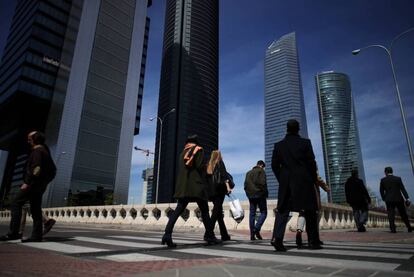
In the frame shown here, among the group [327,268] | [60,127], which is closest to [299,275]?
[327,268]

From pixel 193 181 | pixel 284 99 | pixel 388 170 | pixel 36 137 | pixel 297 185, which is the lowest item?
pixel 297 185

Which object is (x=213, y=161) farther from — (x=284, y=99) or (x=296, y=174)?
(x=284, y=99)

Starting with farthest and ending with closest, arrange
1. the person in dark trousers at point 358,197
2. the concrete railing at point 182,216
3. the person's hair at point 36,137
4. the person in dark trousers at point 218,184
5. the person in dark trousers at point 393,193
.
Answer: the concrete railing at point 182,216
the person in dark trousers at point 358,197
the person in dark trousers at point 393,193
the person in dark trousers at point 218,184
the person's hair at point 36,137

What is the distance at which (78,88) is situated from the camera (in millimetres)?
82562

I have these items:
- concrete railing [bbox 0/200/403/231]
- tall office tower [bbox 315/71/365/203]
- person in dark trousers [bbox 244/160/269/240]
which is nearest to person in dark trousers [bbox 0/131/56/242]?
person in dark trousers [bbox 244/160/269/240]

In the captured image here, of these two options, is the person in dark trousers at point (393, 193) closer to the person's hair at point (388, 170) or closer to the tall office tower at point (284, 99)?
the person's hair at point (388, 170)

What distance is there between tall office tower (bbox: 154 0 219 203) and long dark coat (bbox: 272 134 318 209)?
12633 centimetres

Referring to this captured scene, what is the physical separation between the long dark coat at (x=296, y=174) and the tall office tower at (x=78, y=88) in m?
80.3

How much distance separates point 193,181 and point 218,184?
1.17 m

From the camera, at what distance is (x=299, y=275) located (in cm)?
207

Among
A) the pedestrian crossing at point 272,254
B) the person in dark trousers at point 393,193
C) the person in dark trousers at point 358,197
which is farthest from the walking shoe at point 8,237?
the person in dark trousers at point 393,193

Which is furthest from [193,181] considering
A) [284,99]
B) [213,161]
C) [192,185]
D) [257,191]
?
[284,99]

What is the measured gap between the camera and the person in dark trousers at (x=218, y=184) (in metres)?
5.94

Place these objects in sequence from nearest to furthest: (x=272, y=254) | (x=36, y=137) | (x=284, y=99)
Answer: (x=272, y=254)
(x=36, y=137)
(x=284, y=99)
